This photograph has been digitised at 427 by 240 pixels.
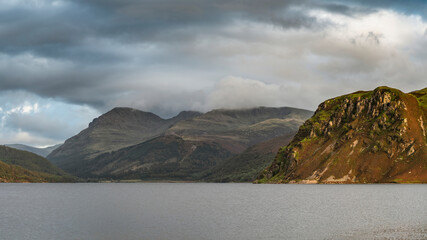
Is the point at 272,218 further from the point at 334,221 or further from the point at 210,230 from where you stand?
the point at 210,230

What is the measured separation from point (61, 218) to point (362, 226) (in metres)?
80.8

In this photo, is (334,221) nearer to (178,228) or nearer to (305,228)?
(305,228)

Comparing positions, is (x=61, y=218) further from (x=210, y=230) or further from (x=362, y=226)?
(x=362, y=226)

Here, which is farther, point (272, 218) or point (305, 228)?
point (272, 218)

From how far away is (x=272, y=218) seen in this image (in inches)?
4865

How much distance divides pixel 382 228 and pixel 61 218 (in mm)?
85055

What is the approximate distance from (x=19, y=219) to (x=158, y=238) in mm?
56813

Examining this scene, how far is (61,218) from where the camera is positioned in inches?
5187

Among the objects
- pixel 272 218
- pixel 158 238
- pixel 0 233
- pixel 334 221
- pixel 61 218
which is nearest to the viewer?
pixel 158 238

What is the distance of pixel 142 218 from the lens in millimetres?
129000

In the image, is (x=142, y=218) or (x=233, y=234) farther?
(x=142, y=218)

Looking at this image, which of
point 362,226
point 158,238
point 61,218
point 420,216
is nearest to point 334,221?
point 362,226

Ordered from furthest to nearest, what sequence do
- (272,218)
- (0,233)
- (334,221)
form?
(272,218) → (334,221) → (0,233)

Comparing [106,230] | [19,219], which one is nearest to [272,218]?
[106,230]
